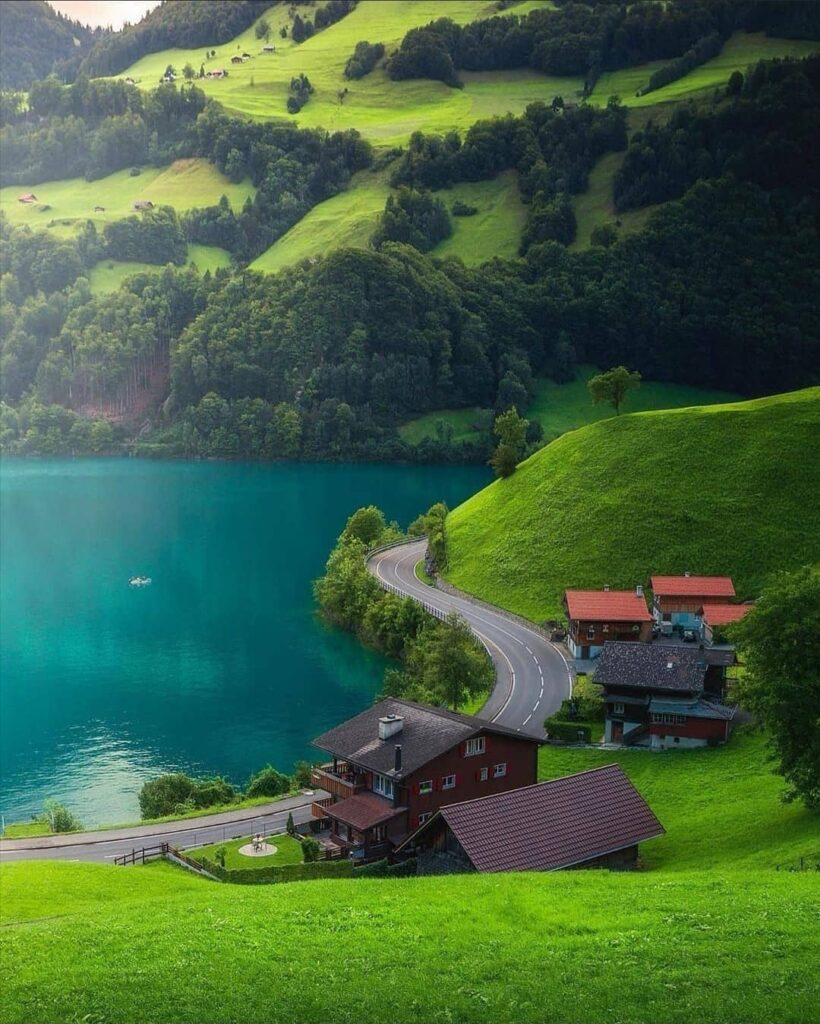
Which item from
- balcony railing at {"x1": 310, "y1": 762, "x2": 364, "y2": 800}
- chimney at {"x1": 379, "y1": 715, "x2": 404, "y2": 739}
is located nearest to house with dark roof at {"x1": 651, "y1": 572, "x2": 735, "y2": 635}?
chimney at {"x1": 379, "y1": 715, "x2": 404, "y2": 739}

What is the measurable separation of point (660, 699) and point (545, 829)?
28.1 meters

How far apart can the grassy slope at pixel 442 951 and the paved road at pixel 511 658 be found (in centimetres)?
3697

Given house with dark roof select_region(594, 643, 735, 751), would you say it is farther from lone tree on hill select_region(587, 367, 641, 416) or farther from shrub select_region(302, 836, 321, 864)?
lone tree on hill select_region(587, 367, 641, 416)

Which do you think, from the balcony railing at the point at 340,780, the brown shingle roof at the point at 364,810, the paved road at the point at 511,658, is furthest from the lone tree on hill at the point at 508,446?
the brown shingle roof at the point at 364,810

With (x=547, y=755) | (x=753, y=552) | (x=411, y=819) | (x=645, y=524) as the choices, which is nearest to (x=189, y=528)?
(x=645, y=524)

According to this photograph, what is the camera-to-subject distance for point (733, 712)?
71062mm

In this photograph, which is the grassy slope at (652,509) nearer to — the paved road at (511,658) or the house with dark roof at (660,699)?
the paved road at (511,658)

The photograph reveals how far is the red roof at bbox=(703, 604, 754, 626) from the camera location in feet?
296

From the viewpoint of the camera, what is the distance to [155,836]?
60.0 m

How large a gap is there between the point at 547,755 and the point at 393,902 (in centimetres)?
3650

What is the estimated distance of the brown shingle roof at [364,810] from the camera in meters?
54.0

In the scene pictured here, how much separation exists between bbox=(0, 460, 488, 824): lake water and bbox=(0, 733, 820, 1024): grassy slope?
127ft

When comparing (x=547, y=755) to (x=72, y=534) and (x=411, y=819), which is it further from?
(x=72, y=534)

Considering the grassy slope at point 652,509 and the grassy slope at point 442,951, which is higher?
the grassy slope at point 442,951
